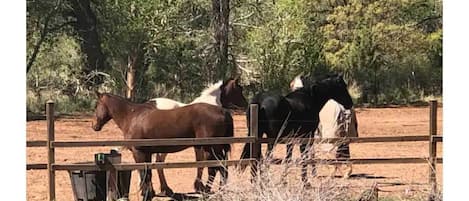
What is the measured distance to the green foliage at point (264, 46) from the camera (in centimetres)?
679

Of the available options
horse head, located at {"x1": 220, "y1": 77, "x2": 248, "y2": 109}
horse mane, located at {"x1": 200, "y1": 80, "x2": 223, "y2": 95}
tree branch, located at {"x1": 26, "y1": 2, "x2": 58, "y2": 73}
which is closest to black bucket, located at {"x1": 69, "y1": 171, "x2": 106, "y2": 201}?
tree branch, located at {"x1": 26, "y1": 2, "x2": 58, "y2": 73}

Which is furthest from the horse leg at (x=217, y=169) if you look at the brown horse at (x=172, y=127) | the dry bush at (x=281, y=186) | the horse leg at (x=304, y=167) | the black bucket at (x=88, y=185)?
the black bucket at (x=88, y=185)

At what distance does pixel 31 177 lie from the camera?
6820mm

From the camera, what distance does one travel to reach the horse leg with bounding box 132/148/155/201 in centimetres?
708

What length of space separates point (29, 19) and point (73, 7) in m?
0.41

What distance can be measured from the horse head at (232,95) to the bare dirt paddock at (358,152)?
0.14 m

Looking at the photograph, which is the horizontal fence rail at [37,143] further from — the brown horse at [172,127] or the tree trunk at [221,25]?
the tree trunk at [221,25]

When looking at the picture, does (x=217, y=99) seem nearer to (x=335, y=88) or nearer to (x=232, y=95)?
(x=232, y=95)

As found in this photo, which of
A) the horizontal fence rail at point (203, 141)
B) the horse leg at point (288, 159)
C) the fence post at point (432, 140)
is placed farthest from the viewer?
the fence post at point (432, 140)

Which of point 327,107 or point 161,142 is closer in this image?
point 161,142

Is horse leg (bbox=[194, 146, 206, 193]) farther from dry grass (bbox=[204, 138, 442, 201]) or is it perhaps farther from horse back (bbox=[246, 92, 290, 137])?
horse back (bbox=[246, 92, 290, 137])
